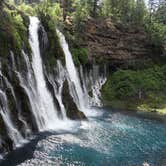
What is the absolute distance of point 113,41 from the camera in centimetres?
8119

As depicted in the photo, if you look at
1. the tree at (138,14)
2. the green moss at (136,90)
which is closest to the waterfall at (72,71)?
the green moss at (136,90)

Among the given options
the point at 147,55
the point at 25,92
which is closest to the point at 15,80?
the point at 25,92

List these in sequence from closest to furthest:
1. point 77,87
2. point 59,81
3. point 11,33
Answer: point 11,33
point 59,81
point 77,87

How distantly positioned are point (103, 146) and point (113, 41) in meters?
46.7

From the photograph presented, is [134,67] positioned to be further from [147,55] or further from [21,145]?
[21,145]

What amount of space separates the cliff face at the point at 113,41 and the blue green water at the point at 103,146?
29.6 metres

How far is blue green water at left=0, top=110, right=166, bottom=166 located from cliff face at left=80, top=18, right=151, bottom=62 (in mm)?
29578

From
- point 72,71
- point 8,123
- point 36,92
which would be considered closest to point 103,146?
point 8,123

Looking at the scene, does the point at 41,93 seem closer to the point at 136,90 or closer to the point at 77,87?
the point at 77,87

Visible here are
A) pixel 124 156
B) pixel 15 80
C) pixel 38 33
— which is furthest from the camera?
pixel 38 33

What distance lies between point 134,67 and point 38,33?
108 ft

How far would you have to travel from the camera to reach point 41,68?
51656mm

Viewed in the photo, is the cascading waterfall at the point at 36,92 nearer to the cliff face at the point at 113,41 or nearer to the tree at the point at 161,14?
the cliff face at the point at 113,41

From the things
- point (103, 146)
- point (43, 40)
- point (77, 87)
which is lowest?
point (103, 146)
